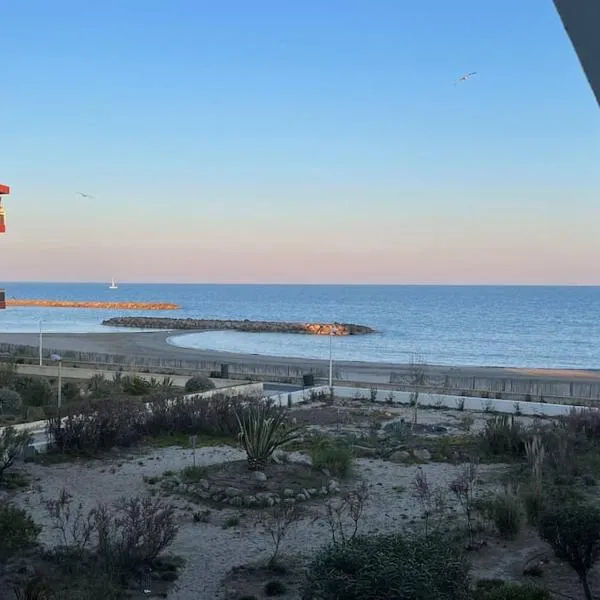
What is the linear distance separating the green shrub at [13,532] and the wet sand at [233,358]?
75.8ft

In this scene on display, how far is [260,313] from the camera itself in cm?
10538

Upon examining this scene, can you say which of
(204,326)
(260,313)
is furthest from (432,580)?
(260,313)

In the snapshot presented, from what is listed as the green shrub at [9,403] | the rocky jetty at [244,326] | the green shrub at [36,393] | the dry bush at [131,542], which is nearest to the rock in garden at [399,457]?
the dry bush at [131,542]

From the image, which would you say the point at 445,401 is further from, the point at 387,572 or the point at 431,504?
the point at 387,572

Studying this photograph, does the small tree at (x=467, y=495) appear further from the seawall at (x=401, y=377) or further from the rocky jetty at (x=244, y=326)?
the rocky jetty at (x=244, y=326)

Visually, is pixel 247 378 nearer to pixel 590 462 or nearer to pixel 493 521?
pixel 590 462

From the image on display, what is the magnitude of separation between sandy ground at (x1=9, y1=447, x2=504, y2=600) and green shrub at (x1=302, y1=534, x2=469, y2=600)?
182 centimetres

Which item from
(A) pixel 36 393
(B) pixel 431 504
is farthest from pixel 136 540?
(A) pixel 36 393

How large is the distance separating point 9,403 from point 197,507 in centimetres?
903

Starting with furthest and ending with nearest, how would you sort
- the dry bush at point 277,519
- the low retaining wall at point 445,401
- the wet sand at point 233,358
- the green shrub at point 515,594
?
the wet sand at point 233,358, the low retaining wall at point 445,401, the dry bush at point 277,519, the green shrub at point 515,594

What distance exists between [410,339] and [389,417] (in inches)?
1815

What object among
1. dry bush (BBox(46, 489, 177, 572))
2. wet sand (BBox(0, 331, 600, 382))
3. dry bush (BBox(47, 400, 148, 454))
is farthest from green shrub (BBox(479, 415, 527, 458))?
wet sand (BBox(0, 331, 600, 382))

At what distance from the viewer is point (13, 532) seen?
665 cm

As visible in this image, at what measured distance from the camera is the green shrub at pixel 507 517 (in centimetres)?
772
